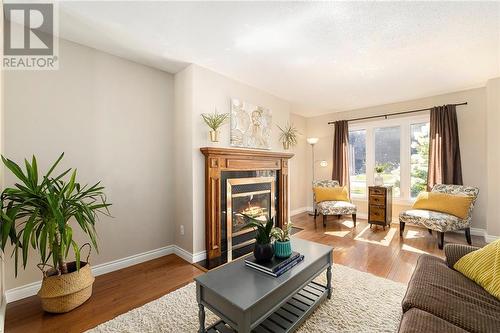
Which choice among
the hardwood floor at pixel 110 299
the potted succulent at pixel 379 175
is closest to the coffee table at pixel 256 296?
the hardwood floor at pixel 110 299

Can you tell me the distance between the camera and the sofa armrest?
1726 mm

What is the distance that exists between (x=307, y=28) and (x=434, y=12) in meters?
1.08

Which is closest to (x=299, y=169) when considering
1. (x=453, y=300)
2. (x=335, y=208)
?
(x=335, y=208)

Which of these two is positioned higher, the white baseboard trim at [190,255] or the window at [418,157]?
the window at [418,157]

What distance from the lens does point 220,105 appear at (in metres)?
3.21

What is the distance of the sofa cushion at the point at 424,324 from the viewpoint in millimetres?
1091

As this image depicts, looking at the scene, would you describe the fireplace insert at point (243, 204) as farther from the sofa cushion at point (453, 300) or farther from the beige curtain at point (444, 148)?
the beige curtain at point (444, 148)

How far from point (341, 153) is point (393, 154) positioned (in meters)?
1.03

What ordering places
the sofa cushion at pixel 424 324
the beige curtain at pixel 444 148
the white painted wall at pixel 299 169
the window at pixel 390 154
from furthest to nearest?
the white painted wall at pixel 299 169, the window at pixel 390 154, the beige curtain at pixel 444 148, the sofa cushion at pixel 424 324

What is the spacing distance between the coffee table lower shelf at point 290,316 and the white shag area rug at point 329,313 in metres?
0.07

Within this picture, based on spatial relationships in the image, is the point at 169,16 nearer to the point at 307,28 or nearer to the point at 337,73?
the point at 307,28

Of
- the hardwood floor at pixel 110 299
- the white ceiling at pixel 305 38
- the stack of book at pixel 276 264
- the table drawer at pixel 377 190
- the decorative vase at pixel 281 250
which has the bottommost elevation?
the hardwood floor at pixel 110 299

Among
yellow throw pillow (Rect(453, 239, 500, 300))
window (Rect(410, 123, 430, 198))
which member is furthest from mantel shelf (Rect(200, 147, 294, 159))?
window (Rect(410, 123, 430, 198))

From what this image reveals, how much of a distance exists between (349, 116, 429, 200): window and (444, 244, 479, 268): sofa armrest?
9.62 ft
